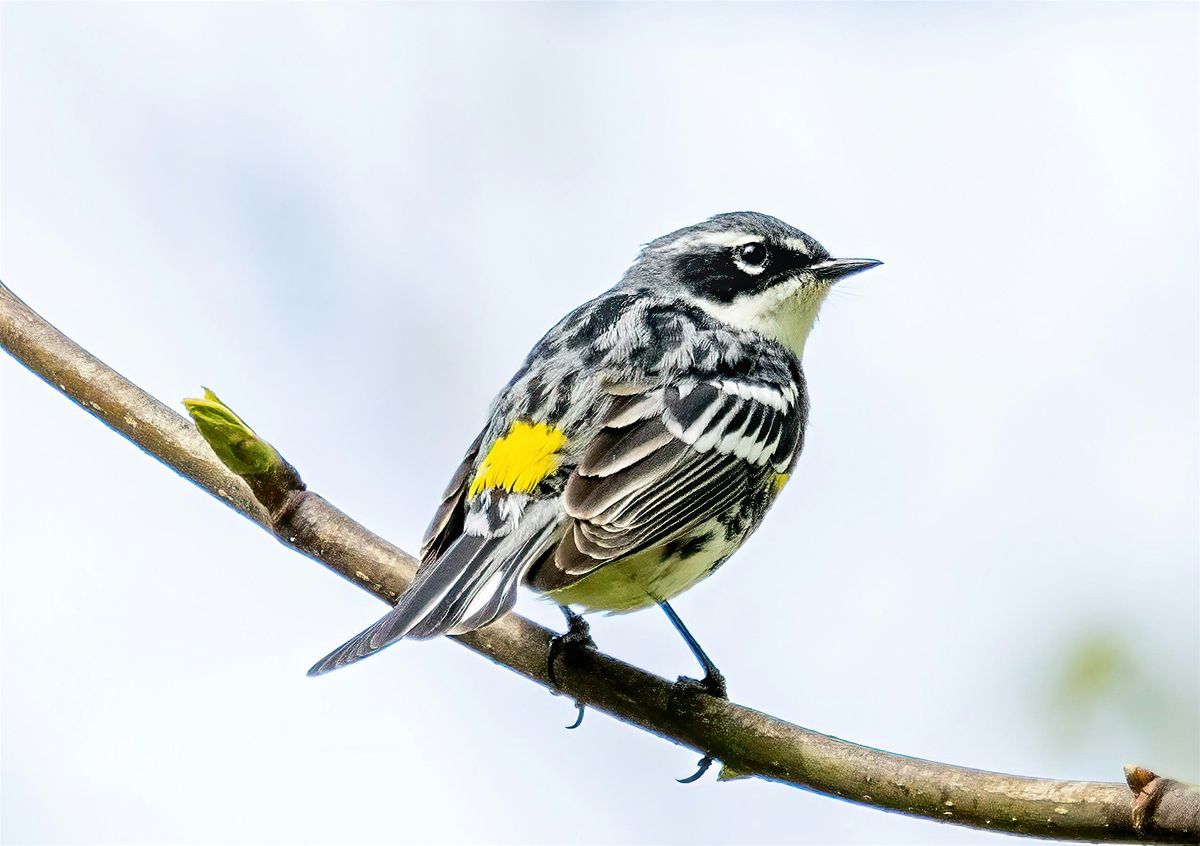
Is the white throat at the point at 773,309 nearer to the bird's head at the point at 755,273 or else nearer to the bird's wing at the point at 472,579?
the bird's head at the point at 755,273

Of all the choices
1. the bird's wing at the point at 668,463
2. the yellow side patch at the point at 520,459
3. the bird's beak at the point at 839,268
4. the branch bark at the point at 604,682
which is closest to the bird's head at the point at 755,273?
the bird's beak at the point at 839,268

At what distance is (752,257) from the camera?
5875 millimetres

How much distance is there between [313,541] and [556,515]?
79cm

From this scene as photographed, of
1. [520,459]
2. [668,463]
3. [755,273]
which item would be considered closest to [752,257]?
[755,273]

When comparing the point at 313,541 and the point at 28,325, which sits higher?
the point at 28,325

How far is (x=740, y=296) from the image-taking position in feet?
19.0

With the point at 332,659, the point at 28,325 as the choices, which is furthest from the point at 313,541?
the point at 28,325

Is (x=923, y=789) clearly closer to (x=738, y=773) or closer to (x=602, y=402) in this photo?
(x=738, y=773)

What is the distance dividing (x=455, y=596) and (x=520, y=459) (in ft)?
2.70

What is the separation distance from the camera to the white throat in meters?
5.74

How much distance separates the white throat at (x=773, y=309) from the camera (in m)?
5.74

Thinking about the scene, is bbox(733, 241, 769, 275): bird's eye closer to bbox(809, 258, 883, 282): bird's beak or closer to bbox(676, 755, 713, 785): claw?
bbox(809, 258, 883, 282): bird's beak

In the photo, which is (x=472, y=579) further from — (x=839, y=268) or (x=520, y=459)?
(x=839, y=268)

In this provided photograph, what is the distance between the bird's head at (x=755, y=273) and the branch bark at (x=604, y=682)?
1.93 meters
